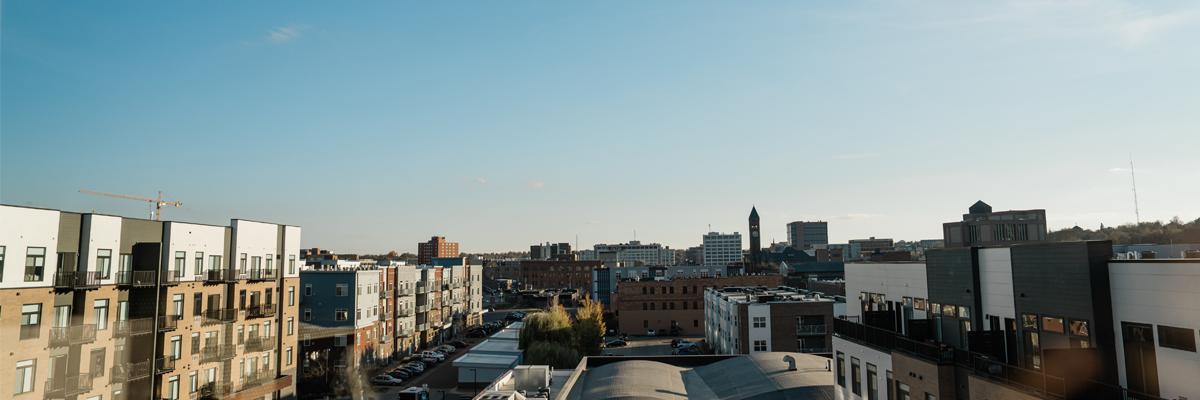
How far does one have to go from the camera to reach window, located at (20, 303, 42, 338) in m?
29.1

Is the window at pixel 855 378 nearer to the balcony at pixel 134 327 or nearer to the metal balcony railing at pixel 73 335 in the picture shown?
the metal balcony railing at pixel 73 335

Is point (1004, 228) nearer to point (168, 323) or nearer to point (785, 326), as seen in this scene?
point (785, 326)

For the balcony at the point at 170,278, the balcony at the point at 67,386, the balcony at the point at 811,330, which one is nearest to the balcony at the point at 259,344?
the balcony at the point at 170,278

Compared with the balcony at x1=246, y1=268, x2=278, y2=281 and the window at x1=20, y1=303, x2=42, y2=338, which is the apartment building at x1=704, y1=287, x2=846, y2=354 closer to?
the balcony at x1=246, y1=268, x2=278, y2=281

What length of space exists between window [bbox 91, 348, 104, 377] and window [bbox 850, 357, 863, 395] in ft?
130

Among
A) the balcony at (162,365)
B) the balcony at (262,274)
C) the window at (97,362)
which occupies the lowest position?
the balcony at (162,365)

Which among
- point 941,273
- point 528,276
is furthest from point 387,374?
point 528,276

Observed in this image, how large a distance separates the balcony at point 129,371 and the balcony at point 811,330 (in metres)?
52.8

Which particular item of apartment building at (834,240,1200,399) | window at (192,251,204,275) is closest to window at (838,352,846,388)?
apartment building at (834,240,1200,399)

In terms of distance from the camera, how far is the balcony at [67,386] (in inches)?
1192

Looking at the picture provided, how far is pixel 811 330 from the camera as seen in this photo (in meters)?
59.0

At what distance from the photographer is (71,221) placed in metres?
32.4

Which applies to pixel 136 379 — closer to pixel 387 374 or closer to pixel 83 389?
pixel 83 389

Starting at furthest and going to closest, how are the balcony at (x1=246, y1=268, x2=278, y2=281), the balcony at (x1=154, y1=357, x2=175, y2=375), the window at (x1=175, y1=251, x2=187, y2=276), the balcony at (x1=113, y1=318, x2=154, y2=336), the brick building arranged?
the brick building
the balcony at (x1=246, y1=268, x2=278, y2=281)
the window at (x1=175, y1=251, x2=187, y2=276)
the balcony at (x1=154, y1=357, x2=175, y2=375)
the balcony at (x1=113, y1=318, x2=154, y2=336)
